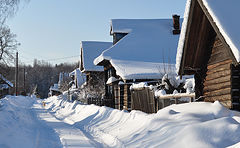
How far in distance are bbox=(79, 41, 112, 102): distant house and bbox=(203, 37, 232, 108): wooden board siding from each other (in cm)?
2329

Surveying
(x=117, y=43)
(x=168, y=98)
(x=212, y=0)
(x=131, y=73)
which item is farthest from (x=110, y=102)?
(x=212, y=0)

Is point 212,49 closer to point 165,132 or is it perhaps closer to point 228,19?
point 228,19

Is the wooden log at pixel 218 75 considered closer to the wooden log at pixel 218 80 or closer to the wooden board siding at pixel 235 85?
the wooden log at pixel 218 80

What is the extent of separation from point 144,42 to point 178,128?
67.8 feet

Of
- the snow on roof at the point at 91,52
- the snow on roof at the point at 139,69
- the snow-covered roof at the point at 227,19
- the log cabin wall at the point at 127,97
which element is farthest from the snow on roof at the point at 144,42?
the snow-covered roof at the point at 227,19

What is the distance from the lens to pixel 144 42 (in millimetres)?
27797

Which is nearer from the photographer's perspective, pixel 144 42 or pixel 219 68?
pixel 219 68

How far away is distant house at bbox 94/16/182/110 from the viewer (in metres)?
21.6

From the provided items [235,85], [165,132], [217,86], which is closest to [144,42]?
[217,86]

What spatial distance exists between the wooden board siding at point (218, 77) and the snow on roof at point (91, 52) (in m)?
27.3

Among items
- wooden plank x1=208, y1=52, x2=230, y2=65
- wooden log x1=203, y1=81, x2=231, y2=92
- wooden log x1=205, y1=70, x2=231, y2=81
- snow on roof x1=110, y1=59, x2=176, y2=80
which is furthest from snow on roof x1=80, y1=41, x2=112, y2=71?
wooden plank x1=208, y1=52, x2=230, y2=65

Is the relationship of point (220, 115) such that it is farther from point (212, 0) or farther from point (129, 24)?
point (129, 24)

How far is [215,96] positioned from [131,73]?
10335 mm

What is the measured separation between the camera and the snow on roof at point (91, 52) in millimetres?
38178
